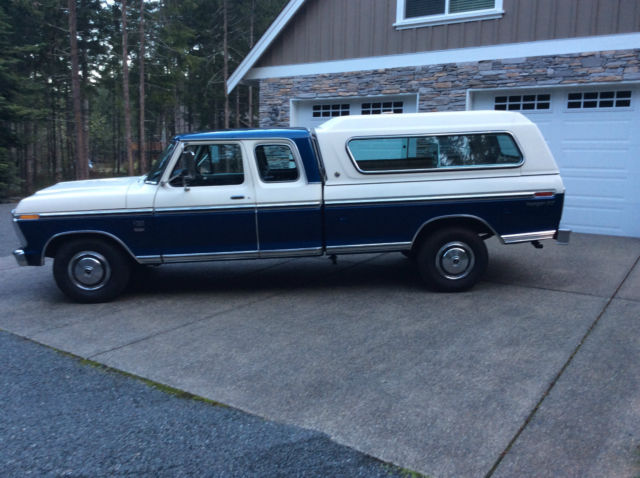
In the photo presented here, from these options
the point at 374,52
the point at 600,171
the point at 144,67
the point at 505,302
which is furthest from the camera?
the point at 144,67

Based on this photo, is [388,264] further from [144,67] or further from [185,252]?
[144,67]

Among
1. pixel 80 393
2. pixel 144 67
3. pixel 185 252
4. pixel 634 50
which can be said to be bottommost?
pixel 80 393

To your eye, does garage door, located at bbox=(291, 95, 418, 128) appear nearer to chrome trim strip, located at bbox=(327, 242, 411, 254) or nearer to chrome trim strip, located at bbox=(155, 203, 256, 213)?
chrome trim strip, located at bbox=(327, 242, 411, 254)

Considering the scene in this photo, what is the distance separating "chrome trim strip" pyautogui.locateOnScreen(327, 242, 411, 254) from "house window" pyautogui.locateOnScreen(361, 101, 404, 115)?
5959mm

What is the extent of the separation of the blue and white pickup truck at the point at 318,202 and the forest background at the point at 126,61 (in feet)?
45.8

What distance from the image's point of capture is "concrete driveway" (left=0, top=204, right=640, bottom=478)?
338cm

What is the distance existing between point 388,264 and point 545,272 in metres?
2.15

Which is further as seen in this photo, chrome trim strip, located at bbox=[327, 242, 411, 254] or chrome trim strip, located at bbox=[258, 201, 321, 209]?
chrome trim strip, located at bbox=[327, 242, 411, 254]

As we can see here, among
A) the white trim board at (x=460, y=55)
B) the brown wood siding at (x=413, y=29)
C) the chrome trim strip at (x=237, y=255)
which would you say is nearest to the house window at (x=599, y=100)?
the white trim board at (x=460, y=55)

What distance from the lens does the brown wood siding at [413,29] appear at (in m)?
9.52

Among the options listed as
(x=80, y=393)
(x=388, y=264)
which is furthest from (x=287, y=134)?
(x=80, y=393)

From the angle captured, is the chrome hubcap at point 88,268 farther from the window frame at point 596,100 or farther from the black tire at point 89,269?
the window frame at point 596,100

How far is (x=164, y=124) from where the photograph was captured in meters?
35.3

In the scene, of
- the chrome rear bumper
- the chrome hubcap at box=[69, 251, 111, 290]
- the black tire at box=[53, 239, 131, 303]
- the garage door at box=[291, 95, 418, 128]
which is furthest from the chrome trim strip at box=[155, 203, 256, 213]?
the garage door at box=[291, 95, 418, 128]
